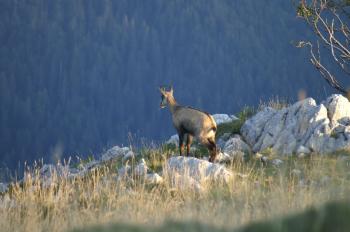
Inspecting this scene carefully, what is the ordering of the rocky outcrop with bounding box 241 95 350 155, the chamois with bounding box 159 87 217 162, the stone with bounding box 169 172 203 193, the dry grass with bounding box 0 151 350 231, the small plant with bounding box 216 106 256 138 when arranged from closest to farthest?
the dry grass with bounding box 0 151 350 231, the stone with bounding box 169 172 203 193, the rocky outcrop with bounding box 241 95 350 155, the chamois with bounding box 159 87 217 162, the small plant with bounding box 216 106 256 138

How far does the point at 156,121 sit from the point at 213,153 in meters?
169

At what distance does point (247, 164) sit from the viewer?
19.9 m

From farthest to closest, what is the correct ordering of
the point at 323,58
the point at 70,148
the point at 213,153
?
the point at 70,148, the point at 323,58, the point at 213,153

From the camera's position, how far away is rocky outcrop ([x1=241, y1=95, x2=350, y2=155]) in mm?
21891

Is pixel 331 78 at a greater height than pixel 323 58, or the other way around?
pixel 323 58

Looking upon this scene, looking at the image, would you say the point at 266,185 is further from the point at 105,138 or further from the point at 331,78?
the point at 105,138

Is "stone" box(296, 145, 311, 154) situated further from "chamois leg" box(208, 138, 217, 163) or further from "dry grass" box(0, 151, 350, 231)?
"chamois leg" box(208, 138, 217, 163)

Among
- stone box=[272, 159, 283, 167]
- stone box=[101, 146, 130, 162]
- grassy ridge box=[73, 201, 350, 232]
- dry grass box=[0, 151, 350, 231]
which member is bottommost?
grassy ridge box=[73, 201, 350, 232]

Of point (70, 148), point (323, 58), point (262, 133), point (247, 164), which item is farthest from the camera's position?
point (70, 148)

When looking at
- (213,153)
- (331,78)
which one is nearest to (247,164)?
(213,153)

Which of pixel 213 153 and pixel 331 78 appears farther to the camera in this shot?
pixel 331 78

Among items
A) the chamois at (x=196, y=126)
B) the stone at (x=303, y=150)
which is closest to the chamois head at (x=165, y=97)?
the chamois at (x=196, y=126)

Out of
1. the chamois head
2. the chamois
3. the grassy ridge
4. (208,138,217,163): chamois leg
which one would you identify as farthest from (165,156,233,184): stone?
the grassy ridge

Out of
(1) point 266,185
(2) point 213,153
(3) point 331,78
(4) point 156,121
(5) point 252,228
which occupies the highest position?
(4) point 156,121
